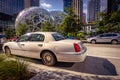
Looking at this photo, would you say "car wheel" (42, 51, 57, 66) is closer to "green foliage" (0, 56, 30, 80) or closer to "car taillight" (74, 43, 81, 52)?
"car taillight" (74, 43, 81, 52)

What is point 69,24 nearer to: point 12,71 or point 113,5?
point 12,71

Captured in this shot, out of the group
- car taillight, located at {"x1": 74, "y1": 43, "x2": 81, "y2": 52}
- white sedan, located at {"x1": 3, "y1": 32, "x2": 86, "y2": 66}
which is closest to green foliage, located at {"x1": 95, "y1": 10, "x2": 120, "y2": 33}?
white sedan, located at {"x1": 3, "y1": 32, "x2": 86, "y2": 66}

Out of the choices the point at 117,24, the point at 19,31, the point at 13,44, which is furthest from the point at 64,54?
the point at 19,31

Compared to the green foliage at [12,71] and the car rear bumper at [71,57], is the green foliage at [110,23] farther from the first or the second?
the green foliage at [12,71]

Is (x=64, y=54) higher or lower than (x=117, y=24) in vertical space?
lower

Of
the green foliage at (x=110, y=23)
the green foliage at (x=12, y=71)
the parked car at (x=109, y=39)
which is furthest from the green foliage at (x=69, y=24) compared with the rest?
the green foliage at (x=12, y=71)

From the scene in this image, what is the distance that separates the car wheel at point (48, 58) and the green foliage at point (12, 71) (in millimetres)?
2259

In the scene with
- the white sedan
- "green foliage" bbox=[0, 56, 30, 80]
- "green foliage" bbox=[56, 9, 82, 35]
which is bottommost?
"green foliage" bbox=[0, 56, 30, 80]

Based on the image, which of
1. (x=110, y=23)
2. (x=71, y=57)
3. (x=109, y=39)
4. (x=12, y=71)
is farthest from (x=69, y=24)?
(x=12, y=71)

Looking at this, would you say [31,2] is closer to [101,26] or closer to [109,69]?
[101,26]

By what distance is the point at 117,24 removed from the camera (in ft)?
99.0

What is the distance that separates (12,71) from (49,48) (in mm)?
2520

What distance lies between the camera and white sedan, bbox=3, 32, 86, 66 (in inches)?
250

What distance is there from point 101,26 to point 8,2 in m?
92.7
